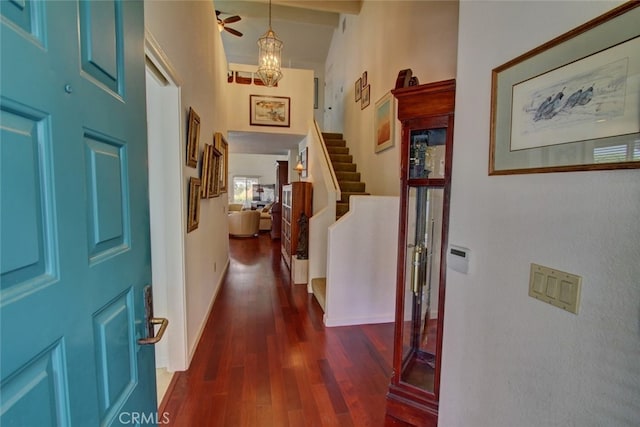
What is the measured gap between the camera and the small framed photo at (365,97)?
5.00m

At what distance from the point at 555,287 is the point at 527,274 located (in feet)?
0.33

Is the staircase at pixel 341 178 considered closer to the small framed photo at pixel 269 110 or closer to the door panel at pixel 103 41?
the small framed photo at pixel 269 110

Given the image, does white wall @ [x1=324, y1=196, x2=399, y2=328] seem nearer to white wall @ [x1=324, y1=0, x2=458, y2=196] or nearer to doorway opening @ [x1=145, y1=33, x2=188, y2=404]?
white wall @ [x1=324, y1=0, x2=458, y2=196]

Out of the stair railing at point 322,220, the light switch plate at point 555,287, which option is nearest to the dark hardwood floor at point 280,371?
the stair railing at point 322,220

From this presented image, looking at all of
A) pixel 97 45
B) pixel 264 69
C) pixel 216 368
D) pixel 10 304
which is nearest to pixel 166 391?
pixel 216 368

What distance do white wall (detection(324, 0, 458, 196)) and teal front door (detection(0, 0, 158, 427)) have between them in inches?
122

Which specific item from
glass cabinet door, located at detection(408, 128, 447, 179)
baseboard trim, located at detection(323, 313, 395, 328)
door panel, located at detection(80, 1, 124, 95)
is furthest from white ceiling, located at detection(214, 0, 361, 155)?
door panel, located at detection(80, 1, 124, 95)

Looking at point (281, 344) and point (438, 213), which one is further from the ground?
point (438, 213)

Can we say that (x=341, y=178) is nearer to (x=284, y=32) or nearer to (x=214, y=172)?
(x=214, y=172)

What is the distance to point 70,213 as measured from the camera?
592 mm

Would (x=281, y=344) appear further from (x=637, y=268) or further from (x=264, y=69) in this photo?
(x=264, y=69)

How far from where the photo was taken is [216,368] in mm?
2248

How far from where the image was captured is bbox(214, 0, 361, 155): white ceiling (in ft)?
18.2

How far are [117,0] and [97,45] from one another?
19cm
